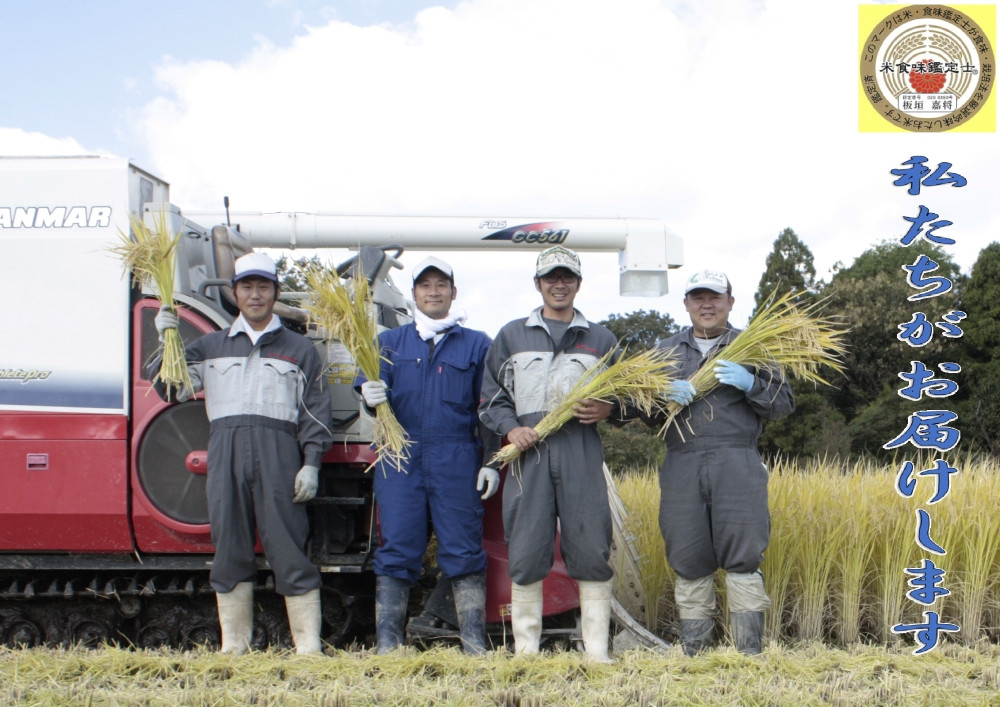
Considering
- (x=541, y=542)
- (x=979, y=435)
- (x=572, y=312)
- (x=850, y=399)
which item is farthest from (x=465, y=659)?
(x=850, y=399)

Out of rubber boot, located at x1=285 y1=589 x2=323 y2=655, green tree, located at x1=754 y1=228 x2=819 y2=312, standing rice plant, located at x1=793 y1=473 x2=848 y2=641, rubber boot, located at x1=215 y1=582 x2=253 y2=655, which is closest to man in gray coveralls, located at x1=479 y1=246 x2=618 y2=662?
rubber boot, located at x1=285 y1=589 x2=323 y2=655

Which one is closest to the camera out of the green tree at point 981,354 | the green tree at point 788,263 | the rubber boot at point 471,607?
the rubber boot at point 471,607

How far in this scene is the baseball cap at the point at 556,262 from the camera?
405 centimetres

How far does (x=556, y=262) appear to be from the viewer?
4.04 meters

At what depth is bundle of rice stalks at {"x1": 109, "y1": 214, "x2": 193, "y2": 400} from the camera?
4090mm

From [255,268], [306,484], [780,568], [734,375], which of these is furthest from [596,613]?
[255,268]

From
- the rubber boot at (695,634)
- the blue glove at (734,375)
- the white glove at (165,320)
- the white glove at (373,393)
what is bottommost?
the rubber boot at (695,634)

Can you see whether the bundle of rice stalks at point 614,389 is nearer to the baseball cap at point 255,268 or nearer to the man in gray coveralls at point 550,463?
the man in gray coveralls at point 550,463

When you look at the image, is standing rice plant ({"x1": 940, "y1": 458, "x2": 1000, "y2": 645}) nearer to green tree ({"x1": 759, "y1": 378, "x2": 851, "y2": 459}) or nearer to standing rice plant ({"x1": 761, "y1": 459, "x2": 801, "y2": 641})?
standing rice plant ({"x1": 761, "y1": 459, "x2": 801, "y2": 641})

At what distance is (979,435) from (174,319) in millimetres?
16367

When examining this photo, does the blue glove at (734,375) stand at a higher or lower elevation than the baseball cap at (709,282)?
lower

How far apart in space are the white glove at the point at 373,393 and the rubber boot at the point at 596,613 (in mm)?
1278

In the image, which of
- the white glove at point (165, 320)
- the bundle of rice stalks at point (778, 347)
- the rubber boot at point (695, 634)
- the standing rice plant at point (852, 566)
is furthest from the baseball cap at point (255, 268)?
the standing rice plant at point (852, 566)

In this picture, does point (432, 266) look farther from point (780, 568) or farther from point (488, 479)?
point (780, 568)
